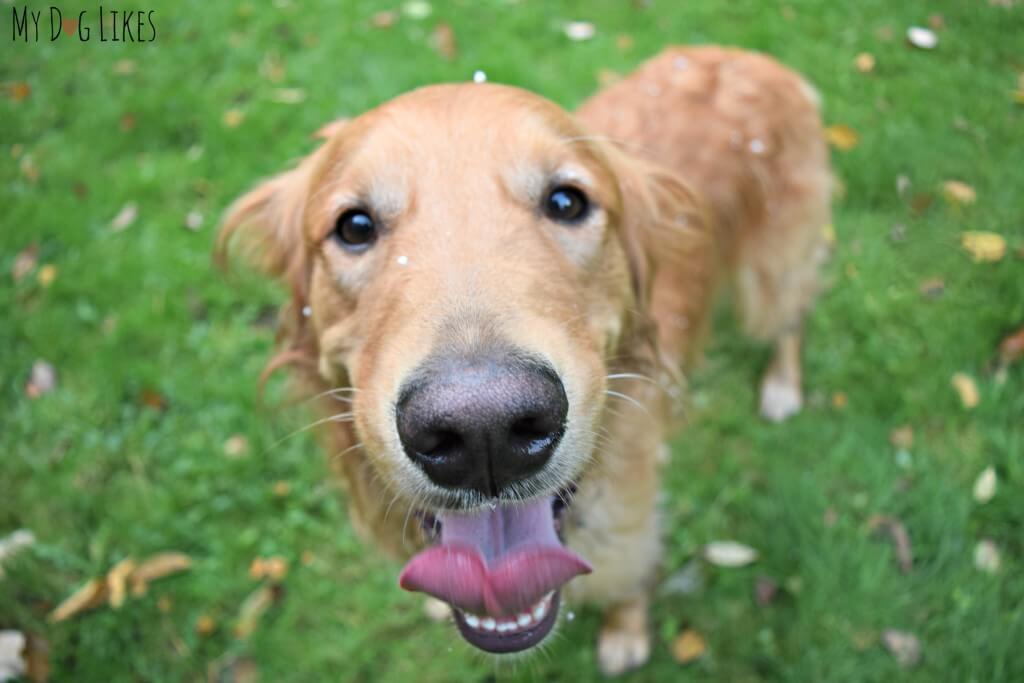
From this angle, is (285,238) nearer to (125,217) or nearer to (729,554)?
(729,554)

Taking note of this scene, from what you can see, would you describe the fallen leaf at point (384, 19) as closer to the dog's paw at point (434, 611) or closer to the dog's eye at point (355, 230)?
the dog's eye at point (355, 230)

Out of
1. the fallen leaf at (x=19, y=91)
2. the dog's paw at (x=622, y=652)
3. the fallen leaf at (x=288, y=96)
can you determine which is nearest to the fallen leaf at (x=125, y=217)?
the fallen leaf at (x=288, y=96)

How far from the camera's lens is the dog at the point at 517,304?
1.51 m

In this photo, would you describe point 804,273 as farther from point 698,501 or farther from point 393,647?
point 393,647

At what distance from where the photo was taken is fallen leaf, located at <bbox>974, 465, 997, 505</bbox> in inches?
123

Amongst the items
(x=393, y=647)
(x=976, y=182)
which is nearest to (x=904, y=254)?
(x=976, y=182)

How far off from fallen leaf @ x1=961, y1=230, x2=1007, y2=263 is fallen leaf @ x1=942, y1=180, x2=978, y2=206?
0.90 feet

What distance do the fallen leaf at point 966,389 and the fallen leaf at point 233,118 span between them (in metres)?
4.99

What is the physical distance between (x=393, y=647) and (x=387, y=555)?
703mm

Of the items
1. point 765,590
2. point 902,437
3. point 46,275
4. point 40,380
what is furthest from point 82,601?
point 902,437

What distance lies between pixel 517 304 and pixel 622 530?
1.40 meters

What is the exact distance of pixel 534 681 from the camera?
292cm

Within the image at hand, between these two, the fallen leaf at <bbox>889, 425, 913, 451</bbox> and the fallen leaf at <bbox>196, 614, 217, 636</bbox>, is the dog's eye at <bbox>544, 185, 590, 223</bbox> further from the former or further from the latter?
the fallen leaf at <bbox>196, 614, 217, 636</bbox>

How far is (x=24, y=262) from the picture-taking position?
4.64 metres
